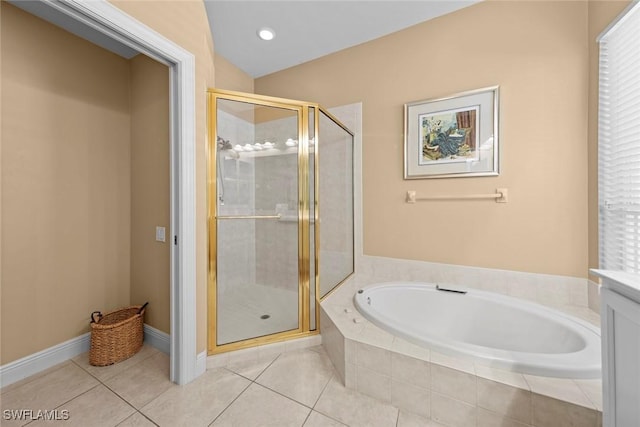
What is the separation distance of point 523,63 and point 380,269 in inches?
74.9

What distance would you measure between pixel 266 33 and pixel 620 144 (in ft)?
8.58

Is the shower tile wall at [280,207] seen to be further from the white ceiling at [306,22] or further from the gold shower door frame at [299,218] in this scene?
the white ceiling at [306,22]

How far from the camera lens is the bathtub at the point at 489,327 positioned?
1.09 m

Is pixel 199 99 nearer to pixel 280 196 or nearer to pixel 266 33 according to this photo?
pixel 280 196

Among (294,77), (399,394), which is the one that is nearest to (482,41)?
(294,77)

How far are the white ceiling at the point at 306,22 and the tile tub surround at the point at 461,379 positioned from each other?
2.20 metres

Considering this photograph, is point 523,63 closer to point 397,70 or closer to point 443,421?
point 397,70

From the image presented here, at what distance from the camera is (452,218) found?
200 centimetres

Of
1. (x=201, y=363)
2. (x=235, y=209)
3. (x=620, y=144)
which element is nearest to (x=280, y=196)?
(x=235, y=209)

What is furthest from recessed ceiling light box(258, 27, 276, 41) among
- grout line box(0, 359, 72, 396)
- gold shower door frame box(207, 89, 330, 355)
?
grout line box(0, 359, 72, 396)

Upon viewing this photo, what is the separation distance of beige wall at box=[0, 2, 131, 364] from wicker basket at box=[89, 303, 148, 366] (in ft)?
0.64

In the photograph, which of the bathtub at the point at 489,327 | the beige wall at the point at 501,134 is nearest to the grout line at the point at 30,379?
the bathtub at the point at 489,327

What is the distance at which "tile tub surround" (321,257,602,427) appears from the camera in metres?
0.97

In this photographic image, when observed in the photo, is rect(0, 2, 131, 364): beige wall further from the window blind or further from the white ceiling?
the window blind
